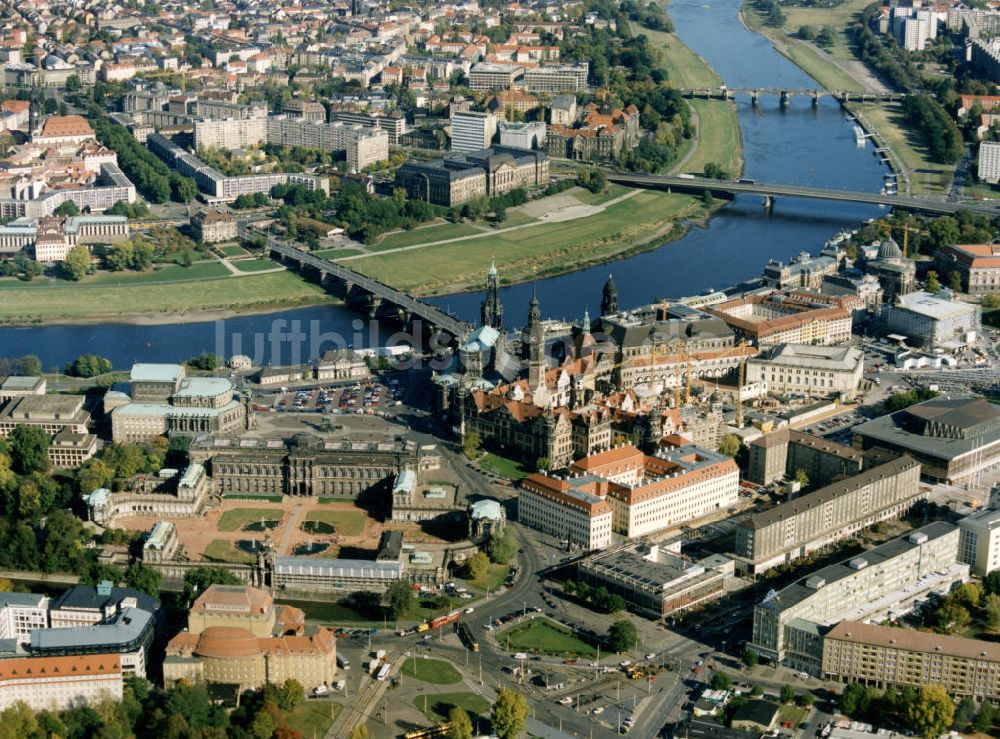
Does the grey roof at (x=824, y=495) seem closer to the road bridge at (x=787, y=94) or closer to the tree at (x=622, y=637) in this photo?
the tree at (x=622, y=637)

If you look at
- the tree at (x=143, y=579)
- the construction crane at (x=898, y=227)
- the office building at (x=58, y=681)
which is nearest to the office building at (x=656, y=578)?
the tree at (x=143, y=579)

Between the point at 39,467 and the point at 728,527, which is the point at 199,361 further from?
the point at 728,527

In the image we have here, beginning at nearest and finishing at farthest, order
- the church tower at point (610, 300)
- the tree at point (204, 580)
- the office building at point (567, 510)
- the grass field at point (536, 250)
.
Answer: the tree at point (204, 580), the office building at point (567, 510), the church tower at point (610, 300), the grass field at point (536, 250)

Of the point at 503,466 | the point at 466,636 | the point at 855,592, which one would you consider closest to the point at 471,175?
the point at 503,466

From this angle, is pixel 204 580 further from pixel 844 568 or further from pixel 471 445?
pixel 844 568

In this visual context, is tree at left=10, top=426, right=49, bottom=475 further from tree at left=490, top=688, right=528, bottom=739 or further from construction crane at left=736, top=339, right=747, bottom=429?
construction crane at left=736, top=339, right=747, bottom=429

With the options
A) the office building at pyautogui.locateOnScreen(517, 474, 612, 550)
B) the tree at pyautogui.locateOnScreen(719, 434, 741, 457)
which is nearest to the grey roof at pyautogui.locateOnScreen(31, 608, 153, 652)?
the office building at pyautogui.locateOnScreen(517, 474, 612, 550)
